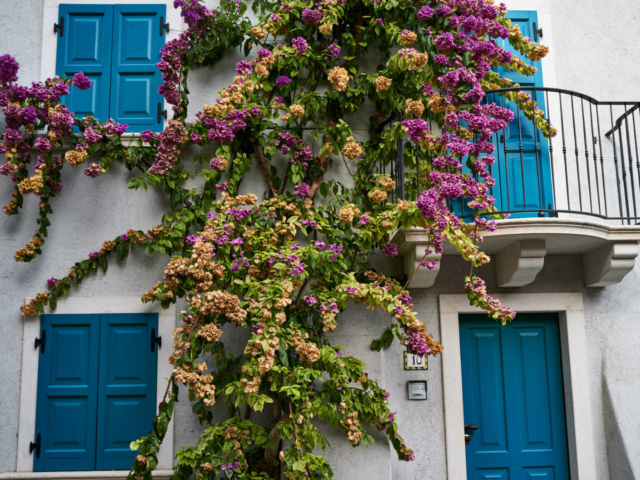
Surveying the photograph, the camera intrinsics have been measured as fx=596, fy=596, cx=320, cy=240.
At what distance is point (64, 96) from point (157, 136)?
1019 mm

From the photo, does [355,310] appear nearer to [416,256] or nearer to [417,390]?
[416,256]

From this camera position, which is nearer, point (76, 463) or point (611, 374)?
point (76, 463)

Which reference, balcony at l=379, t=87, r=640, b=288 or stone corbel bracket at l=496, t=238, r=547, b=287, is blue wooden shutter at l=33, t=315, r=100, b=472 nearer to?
balcony at l=379, t=87, r=640, b=288

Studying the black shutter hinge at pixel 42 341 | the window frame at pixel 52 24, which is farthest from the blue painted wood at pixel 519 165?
the black shutter hinge at pixel 42 341

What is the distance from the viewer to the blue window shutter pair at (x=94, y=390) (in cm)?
476

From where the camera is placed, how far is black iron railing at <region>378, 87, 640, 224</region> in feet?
17.3

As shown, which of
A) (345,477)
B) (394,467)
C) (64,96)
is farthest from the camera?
(64,96)

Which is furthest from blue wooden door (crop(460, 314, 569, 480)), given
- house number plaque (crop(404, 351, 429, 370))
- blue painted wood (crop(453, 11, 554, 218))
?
blue painted wood (crop(453, 11, 554, 218))

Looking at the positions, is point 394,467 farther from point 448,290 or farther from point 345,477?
point 448,290

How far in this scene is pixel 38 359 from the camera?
4.88m

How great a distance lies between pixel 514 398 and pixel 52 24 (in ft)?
17.4

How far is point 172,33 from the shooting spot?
542 cm

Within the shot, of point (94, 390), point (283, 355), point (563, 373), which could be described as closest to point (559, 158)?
point (563, 373)

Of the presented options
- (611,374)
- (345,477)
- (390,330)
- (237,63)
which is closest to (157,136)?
(237,63)
